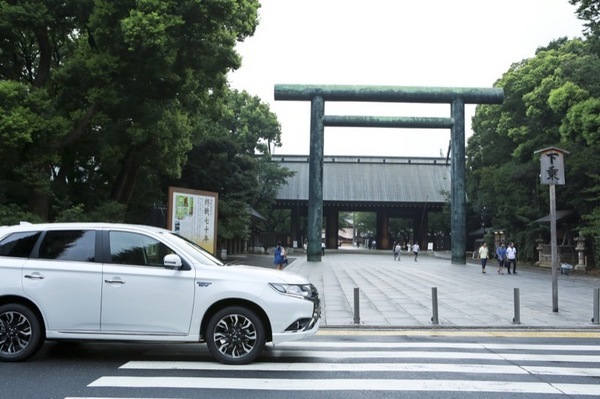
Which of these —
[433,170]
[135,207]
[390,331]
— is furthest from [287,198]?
[390,331]

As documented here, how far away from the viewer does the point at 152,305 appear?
6922 millimetres

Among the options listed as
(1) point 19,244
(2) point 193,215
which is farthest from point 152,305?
(2) point 193,215

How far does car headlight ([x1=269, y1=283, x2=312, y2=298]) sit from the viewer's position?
23.0 feet

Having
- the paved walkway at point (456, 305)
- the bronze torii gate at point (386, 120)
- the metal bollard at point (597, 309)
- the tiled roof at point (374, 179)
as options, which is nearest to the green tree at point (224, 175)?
the bronze torii gate at point (386, 120)

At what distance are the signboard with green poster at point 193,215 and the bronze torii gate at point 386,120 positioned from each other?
1908 centimetres

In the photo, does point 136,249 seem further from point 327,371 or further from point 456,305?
point 456,305

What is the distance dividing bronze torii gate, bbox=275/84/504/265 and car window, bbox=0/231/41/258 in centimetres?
Answer: 2728

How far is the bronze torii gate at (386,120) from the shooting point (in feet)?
112

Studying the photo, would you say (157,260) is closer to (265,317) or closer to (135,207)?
(265,317)

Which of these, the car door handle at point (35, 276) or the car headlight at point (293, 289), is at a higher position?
the car door handle at point (35, 276)

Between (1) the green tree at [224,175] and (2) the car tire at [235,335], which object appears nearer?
(2) the car tire at [235,335]

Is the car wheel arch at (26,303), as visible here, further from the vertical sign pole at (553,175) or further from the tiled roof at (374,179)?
the tiled roof at (374,179)

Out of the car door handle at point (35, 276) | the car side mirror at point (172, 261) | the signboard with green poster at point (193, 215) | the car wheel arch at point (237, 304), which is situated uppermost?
the signboard with green poster at point (193, 215)

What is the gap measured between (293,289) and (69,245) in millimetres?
3056
